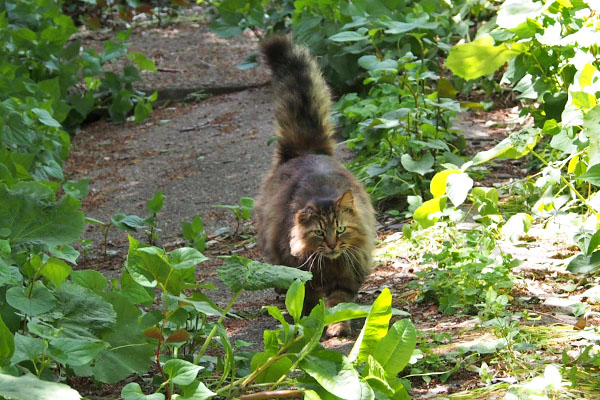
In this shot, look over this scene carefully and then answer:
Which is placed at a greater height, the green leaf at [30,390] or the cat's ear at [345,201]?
the green leaf at [30,390]

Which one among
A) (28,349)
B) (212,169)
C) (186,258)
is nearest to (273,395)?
(186,258)

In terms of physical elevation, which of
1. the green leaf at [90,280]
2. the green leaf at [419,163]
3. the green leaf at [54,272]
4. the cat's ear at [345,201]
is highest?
the green leaf at [54,272]

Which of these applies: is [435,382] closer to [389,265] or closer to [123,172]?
[389,265]

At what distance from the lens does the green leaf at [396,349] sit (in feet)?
7.71

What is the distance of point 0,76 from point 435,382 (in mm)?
3239

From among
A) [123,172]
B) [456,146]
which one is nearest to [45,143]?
[123,172]

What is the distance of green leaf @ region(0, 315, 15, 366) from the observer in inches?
79.5

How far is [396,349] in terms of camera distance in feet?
7.74

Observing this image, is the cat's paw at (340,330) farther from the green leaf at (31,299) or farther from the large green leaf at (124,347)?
the green leaf at (31,299)

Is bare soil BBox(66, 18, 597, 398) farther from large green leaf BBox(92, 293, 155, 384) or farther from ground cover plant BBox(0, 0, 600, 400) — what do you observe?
large green leaf BBox(92, 293, 155, 384)

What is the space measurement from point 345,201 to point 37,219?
1.68 m

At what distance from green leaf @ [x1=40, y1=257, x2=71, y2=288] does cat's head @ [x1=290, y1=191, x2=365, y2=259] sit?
1.56 m

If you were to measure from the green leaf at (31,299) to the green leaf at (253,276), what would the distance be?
0.51 meters

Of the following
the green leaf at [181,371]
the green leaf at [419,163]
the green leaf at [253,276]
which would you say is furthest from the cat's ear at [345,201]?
the green leaf at [181,371]
